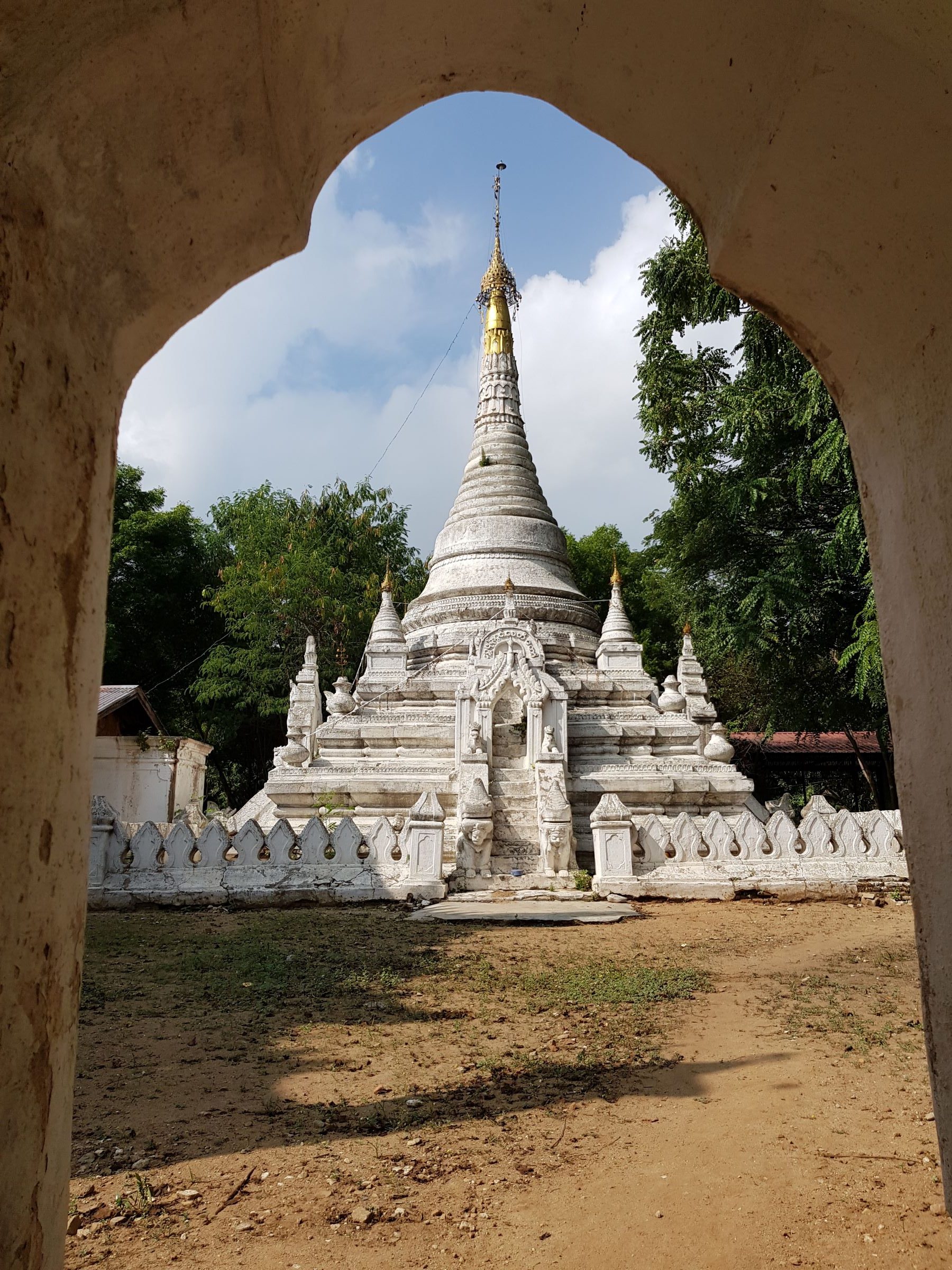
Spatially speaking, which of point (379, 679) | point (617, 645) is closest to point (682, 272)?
point (617, 645)

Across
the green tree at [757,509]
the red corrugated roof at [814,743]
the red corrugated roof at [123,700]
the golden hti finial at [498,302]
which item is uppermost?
the golden hti finial at [498,302]

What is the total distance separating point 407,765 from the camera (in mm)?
16172

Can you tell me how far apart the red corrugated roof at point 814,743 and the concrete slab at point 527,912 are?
668 inches

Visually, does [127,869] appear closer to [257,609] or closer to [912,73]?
[912,73]

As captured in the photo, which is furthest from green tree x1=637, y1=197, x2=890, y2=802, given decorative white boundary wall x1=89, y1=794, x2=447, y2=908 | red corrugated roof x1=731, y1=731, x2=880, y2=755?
decorative white boundary wall x1=89, y1=794, x2=447, y2=908

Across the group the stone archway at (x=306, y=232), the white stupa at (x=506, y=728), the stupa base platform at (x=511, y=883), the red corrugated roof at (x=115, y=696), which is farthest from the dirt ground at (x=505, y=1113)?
the red corrugated roof at (x=115, y=696)

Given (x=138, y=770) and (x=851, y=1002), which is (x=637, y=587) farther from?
(x=851, y=1002)

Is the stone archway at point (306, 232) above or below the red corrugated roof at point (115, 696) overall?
below

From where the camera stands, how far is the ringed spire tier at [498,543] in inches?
861

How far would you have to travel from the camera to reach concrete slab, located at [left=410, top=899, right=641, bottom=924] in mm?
9836

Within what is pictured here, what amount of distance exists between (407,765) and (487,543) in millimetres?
8876

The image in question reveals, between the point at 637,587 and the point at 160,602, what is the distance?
18.9 m

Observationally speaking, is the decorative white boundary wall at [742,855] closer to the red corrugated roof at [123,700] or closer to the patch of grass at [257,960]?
the patch of grass at [257,960]

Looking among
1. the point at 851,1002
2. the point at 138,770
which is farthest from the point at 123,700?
the point at 851,1002
